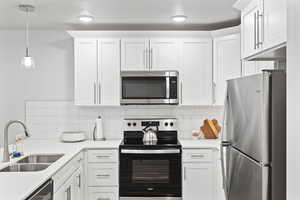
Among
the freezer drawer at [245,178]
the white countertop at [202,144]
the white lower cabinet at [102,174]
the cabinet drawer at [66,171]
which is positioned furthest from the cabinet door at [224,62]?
the cabinet drawer at [66,171]

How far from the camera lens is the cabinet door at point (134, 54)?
3477 mm

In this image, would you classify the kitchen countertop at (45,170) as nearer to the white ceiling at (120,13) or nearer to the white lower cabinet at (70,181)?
the white lower cabinet at (70,181)

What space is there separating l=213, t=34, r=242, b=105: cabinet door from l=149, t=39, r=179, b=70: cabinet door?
1.67 ft

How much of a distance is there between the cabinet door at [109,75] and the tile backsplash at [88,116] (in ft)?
1.07

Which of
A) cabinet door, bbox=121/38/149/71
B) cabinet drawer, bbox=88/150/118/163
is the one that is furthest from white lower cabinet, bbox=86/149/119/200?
cabinet door, bbox=121/38/149/71

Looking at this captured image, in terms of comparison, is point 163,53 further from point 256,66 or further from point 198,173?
point 198,173

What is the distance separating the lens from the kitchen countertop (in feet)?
5.30

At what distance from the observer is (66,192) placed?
98.3 inches

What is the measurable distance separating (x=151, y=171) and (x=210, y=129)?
39.2 inches

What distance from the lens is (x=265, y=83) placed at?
5.29 feet

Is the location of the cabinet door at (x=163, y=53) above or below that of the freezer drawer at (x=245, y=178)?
above

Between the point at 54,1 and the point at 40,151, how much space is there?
1.50 metres

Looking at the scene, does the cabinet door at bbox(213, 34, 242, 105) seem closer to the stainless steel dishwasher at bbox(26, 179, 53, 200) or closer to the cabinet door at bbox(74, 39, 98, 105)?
the cabinet door at bbox(74, 39, 98, 105)

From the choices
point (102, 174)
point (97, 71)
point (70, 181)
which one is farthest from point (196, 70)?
point (70, 181)
